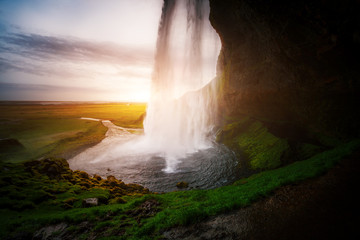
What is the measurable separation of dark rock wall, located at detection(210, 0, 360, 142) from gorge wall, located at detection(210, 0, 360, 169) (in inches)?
2.8

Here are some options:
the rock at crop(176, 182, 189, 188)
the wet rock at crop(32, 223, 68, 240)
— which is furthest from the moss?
the wet rock at crop(32, 223, 68, 240)

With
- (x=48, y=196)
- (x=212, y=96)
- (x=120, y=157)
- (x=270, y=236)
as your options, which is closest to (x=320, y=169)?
(x=270, y=236)

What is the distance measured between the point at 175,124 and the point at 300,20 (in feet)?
139

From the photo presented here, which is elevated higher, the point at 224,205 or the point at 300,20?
the point at 300,20

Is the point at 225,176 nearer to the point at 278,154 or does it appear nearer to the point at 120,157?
the point at 278,154

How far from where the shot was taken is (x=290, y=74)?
23969mm

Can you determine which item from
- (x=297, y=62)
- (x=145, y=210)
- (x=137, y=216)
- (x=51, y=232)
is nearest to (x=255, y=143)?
(x=297, y=62)

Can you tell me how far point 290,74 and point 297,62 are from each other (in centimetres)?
318

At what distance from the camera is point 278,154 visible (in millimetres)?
22219

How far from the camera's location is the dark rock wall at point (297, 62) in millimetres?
15312

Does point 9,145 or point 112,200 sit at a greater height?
point 9,145

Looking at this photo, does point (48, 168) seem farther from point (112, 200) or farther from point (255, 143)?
point (255, 143)

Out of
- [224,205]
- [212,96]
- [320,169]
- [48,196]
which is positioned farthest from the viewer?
[212,96]

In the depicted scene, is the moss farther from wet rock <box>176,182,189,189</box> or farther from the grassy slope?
wet rock <box>176,182,189,189</box>
